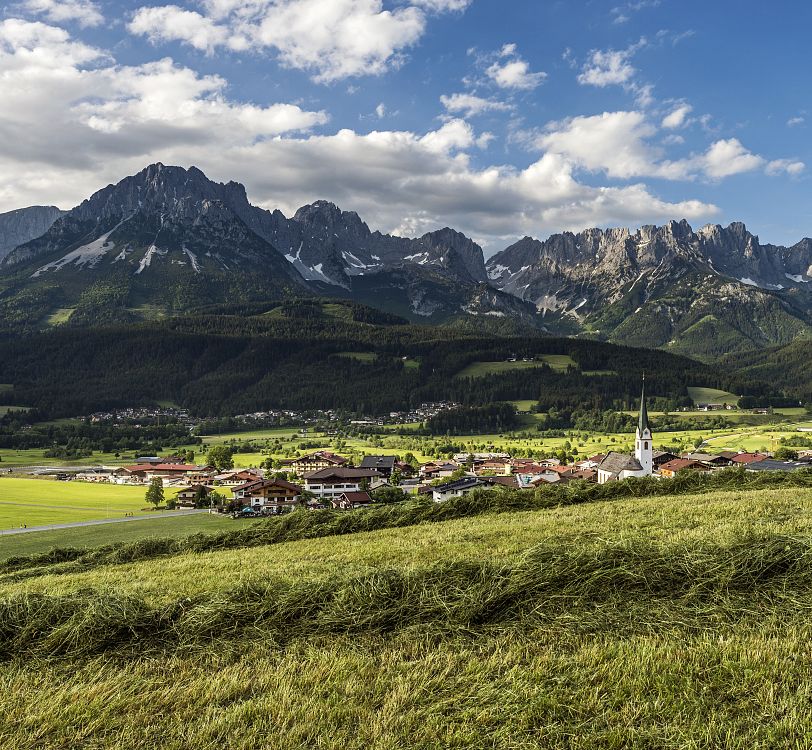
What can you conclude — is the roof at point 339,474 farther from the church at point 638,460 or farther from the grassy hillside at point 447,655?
Answer: the grassy hillside at point 447,655

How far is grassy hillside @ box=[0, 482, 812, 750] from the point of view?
5383mm

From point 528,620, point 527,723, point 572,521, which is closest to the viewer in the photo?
point 527,723

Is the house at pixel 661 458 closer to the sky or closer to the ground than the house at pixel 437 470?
closer to the sky

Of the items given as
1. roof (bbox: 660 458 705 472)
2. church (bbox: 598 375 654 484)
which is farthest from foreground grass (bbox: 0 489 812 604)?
roof (bbox: 660 458 705 472)

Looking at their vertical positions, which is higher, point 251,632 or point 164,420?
point 251,632

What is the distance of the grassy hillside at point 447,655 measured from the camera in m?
5.38

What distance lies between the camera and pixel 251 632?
8.16 meters

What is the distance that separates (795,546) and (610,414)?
6515 inches

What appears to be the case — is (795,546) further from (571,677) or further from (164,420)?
(164,420)

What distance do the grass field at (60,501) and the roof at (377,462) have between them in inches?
1380

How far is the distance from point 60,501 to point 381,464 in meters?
47.2

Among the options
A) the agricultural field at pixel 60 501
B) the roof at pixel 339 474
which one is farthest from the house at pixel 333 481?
the agricultural field at pixel 60 501

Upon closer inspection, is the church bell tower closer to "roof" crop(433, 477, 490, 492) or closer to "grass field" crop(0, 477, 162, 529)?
"roof" crop(433, 477, 490, 492)

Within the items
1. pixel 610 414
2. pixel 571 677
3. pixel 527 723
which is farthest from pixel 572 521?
pixel 610 414
